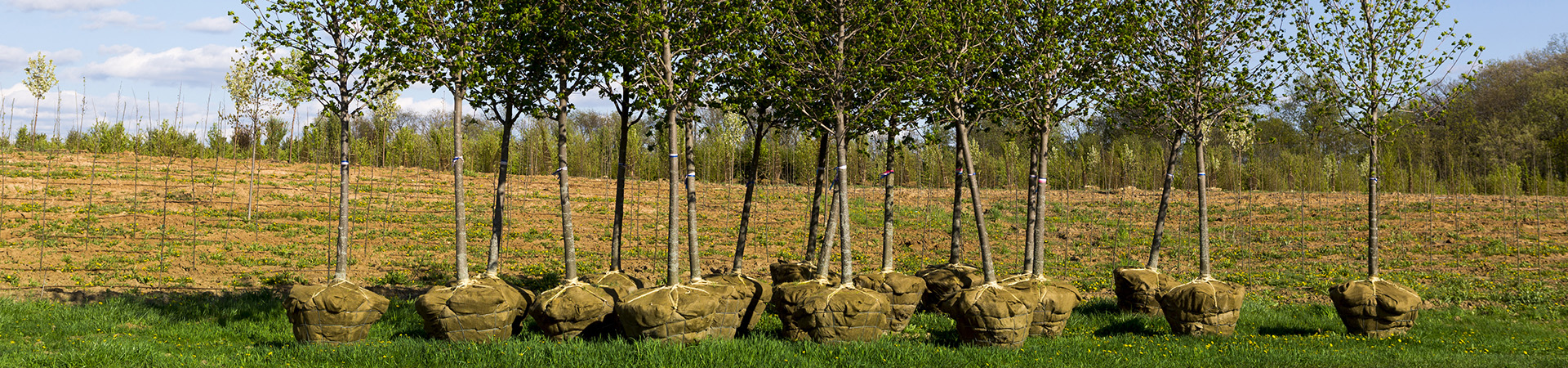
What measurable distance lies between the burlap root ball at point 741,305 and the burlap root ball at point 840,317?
0.58m

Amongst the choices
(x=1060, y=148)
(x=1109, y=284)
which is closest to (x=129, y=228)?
(x=1109, y=284)

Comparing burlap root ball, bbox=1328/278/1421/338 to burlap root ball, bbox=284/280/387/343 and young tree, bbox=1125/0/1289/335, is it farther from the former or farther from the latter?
burlap root ball, bbox=284/280/387/343

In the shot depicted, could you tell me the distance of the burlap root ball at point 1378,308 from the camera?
977 centimetres

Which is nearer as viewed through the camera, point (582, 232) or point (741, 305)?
point (741, 305)

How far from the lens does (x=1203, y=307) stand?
32.5 ft

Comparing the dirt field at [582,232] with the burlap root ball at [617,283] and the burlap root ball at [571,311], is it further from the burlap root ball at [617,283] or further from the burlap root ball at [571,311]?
the burlap root ball at [571,311]

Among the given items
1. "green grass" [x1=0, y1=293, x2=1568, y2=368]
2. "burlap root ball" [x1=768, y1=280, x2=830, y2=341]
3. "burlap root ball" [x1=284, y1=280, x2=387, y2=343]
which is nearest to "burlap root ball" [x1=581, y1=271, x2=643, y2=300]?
"green grass" [x1=0, y1=293, x2=1568, y2=368]

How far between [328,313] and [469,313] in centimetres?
117

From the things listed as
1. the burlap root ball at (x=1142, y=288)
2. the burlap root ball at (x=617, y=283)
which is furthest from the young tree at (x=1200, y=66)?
the burlap root ball at (x=617, y=283)

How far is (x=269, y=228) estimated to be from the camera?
16.4 metres

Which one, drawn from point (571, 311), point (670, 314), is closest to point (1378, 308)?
point (670, 314)

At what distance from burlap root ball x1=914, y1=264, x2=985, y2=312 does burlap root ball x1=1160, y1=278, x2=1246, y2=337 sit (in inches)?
83.7

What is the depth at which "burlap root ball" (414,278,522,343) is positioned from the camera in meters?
8.54

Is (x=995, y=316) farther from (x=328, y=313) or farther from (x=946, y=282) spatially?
(x=328, y=313)
